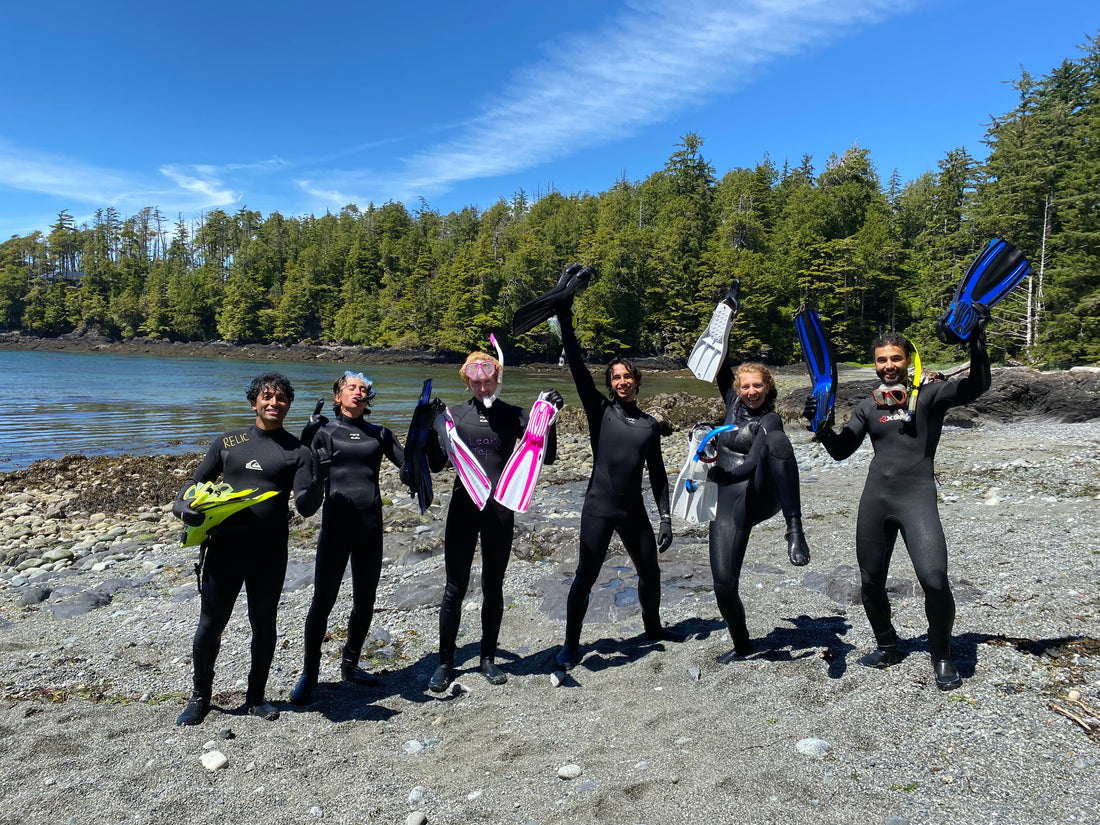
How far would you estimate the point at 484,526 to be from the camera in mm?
4641

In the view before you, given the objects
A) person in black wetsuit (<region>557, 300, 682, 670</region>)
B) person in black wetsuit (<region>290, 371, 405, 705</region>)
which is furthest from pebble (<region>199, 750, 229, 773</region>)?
person in black wetsuit (<region>557, 300, 682, 670</region>)

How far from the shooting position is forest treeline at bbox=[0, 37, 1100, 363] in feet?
109

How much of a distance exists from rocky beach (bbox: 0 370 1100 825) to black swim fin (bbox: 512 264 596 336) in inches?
105

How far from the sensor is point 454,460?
4609mm

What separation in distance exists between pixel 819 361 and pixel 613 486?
162 centimetres

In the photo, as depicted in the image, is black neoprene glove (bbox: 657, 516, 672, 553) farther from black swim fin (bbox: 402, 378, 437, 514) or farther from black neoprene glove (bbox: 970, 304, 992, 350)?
black neoprene glove (bbox: 970, 304, 992, 350)

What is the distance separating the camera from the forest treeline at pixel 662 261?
33188 mm

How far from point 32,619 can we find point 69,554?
3111 millimetres

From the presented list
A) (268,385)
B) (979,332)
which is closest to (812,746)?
(979,332)

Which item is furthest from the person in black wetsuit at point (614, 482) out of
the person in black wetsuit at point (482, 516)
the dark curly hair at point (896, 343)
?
the dark curly hair at point (896, 343)

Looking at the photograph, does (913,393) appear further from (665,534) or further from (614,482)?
(614,482)

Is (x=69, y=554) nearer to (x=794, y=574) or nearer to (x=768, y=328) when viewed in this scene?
(x=794, y=574)

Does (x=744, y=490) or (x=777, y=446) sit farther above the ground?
(x=777, y=446)

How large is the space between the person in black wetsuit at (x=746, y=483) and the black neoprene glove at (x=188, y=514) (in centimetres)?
323
